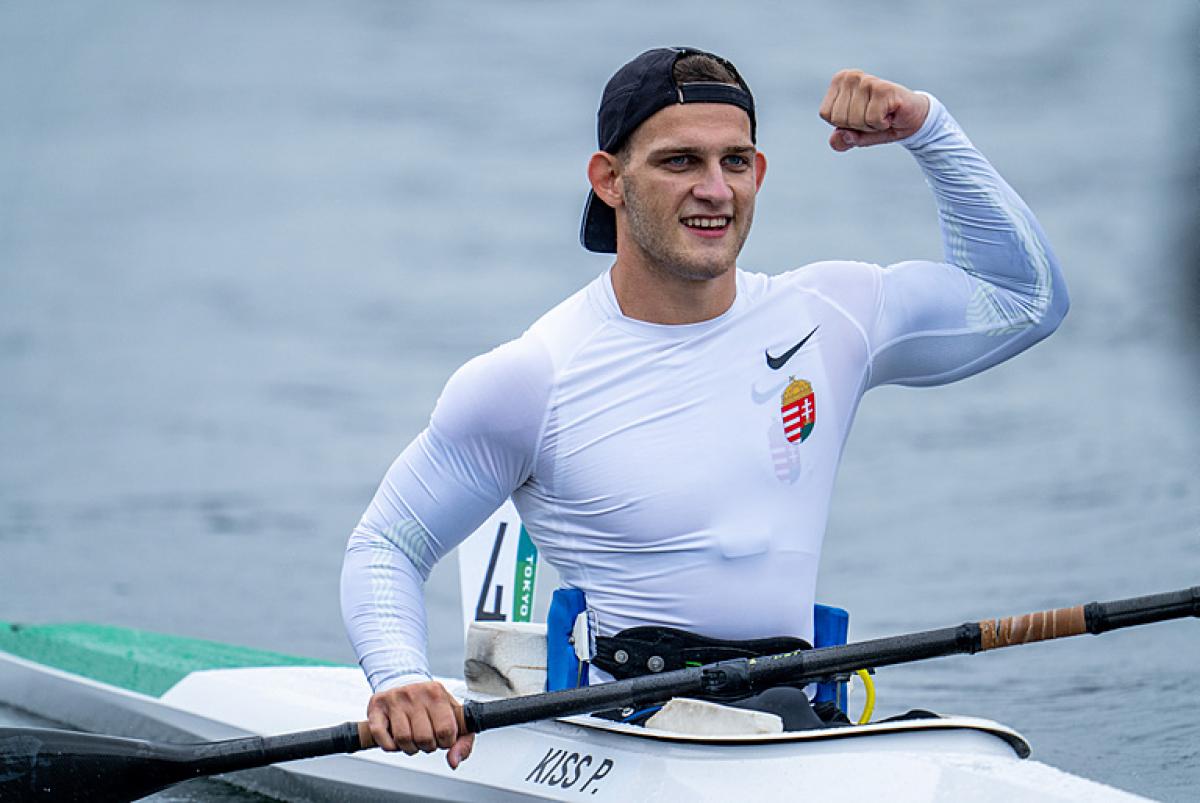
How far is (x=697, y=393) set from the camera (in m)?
2.88

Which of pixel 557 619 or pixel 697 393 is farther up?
pixel 697 393

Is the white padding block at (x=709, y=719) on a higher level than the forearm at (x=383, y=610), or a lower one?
lower

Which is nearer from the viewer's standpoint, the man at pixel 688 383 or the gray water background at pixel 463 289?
the man at pixel 688 383

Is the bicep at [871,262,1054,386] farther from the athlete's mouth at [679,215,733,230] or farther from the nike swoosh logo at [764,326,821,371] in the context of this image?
the athlete's mouth at [679,215,733,230]

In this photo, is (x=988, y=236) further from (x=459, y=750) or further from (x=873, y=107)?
(x=459, y=750)

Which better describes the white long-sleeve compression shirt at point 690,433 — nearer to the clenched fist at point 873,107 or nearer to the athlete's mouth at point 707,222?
the clenched fist at point 873,107

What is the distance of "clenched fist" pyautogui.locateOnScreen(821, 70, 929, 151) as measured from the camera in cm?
284

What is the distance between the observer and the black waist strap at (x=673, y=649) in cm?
281

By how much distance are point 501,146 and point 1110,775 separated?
11698 mm

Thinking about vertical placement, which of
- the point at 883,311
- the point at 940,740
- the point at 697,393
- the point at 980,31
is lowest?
the point at 940,740

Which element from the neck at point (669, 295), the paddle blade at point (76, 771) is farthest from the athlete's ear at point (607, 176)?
the paddle blade at point (76, 771)

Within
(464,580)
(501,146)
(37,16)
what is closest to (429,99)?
(501,146)

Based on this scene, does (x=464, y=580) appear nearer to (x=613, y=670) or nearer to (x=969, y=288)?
(x=613, y=670)

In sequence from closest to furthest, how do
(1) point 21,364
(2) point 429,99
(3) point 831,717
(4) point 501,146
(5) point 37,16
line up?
(3) point 831,717, (1) point 21,364, (4) point 501,146, (2) point 429,99, (5) point 37,16
